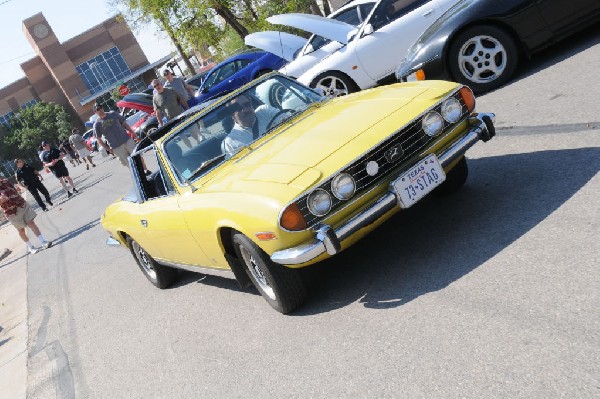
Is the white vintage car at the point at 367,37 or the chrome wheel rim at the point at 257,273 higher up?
the white vintage car at the point at 367,37

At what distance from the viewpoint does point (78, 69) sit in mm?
69750

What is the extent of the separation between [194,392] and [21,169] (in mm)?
16438

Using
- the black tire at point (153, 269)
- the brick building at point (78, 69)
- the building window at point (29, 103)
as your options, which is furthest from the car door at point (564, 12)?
the building window at point (29, 103)

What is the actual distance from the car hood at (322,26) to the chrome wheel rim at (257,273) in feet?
18.3

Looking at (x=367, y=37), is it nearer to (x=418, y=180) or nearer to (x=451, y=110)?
(x=451, y=110)

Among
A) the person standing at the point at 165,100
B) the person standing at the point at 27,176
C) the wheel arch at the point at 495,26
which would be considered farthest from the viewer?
the person standing at the point at 27,176

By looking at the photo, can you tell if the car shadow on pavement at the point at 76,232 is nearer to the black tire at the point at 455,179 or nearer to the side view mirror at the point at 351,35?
the side view mirror at the point at 351,35

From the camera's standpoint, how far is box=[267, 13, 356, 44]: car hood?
915 centimetres

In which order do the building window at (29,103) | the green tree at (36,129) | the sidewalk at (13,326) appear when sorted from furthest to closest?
the building window at (29,103), the green tree at (36,129), the sidewalk at (13,326)

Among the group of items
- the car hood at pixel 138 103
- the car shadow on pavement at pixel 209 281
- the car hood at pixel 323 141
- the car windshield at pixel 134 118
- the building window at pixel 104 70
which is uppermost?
the building window at pixel 104 70

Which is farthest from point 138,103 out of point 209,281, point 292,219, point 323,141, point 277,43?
point 292,219

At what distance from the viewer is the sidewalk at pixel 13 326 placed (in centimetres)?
595

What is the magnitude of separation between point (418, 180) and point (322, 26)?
576 centimetres

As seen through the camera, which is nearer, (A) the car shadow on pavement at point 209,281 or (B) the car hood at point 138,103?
(A) the car shadow on pavement at point 209,281
